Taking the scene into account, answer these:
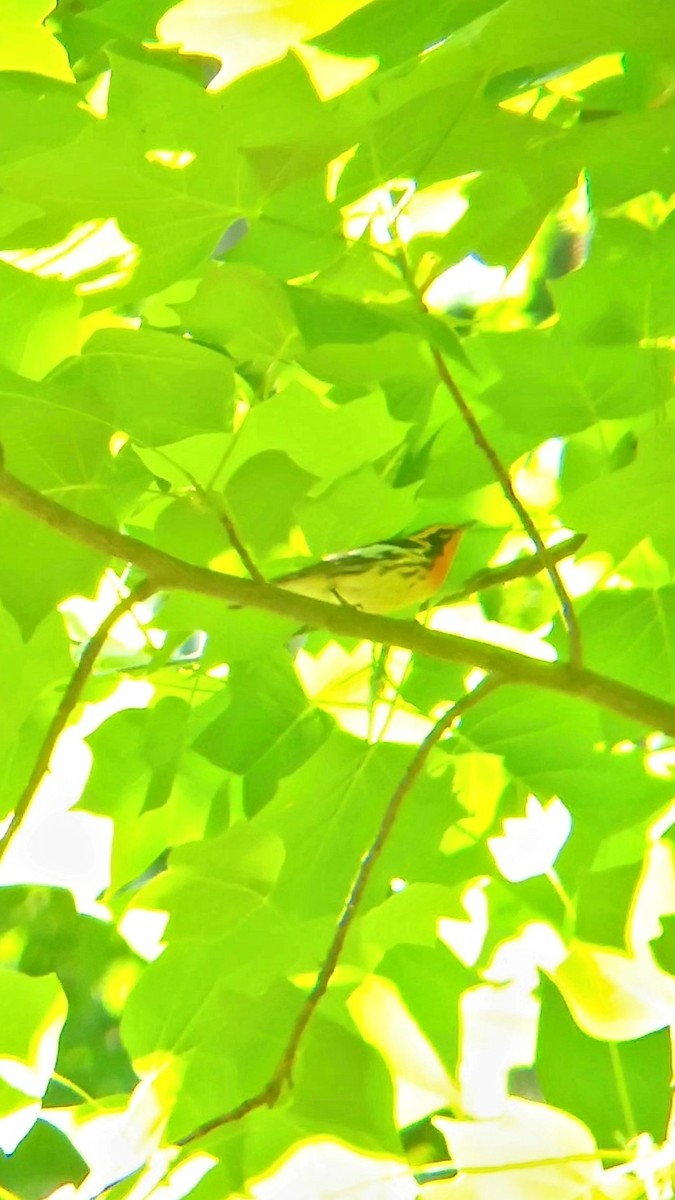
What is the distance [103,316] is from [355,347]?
0.27m

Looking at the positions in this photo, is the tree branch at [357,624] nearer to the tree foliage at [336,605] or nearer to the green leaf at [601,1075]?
the tree foliage at [336,605]

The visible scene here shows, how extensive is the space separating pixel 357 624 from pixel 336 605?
0.04 ft

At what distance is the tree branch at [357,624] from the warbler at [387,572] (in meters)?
0.20

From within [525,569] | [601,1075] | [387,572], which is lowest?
[601,1075]

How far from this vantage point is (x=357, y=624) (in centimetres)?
48

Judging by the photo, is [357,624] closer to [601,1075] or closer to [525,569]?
[525,569]

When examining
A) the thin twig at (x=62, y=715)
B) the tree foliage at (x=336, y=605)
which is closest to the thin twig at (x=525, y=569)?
the tree foliage at (x=336, y=605)

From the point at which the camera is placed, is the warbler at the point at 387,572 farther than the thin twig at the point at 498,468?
Yes

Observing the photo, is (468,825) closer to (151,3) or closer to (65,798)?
(65,798)

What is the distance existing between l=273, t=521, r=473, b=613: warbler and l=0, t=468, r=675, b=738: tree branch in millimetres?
200

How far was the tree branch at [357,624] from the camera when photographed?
47cm

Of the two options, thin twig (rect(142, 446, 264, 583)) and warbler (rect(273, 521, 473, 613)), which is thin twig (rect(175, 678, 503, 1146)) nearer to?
thin twig (rect(142, 446, 264, 583))

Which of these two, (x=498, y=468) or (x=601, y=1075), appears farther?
(x=601, y=1075)

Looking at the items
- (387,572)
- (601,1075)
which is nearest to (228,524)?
(601,1075)
